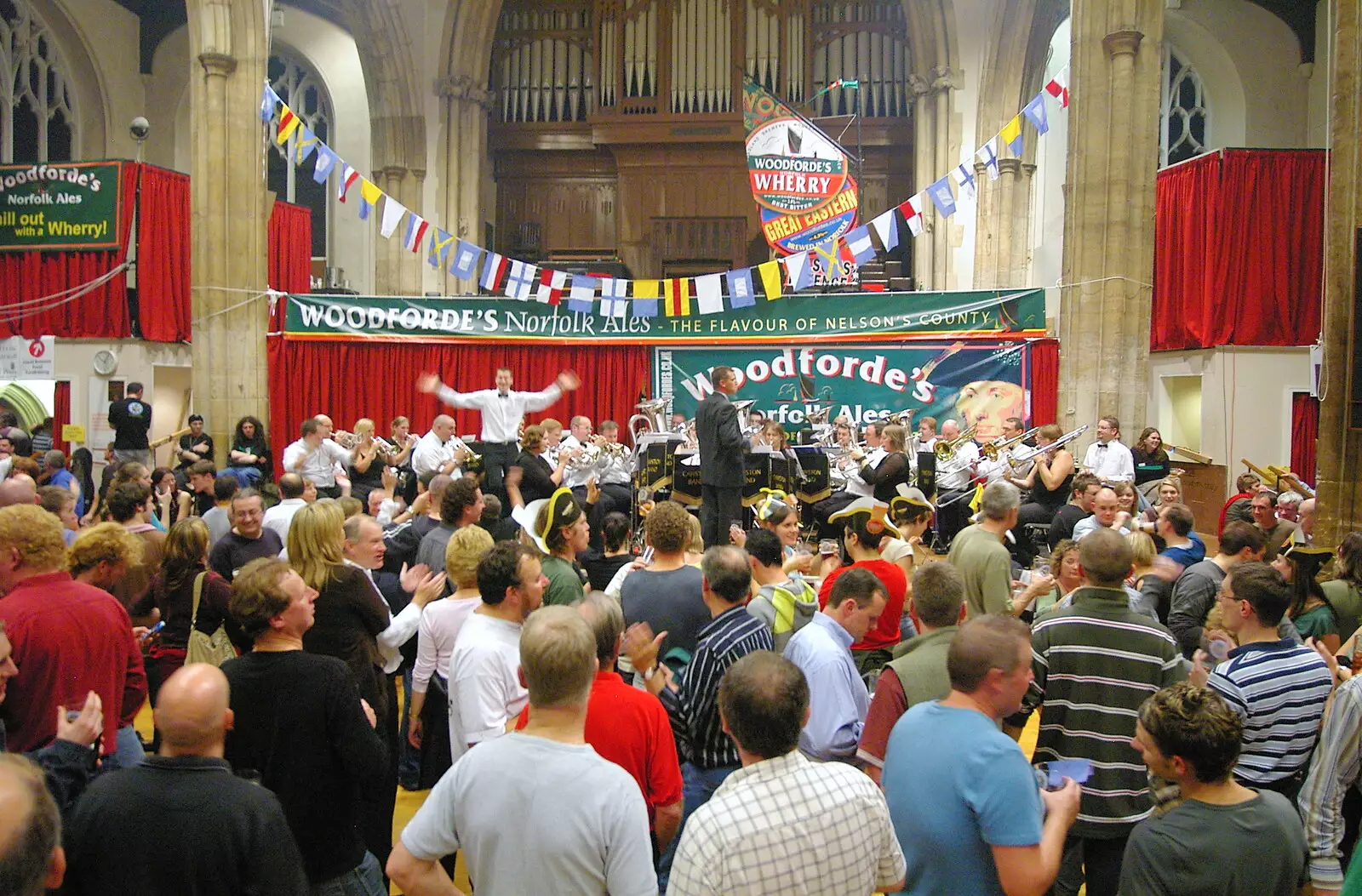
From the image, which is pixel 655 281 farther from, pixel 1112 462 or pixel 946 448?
pixel 1112 462

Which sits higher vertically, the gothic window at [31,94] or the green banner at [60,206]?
the gothic window at [31,94]

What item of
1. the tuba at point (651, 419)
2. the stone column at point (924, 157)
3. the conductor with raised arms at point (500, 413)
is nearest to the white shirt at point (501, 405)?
the conductor with raised arms at point (500, 413)

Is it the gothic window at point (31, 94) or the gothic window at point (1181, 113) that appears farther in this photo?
the gothic window at point (31, 94)

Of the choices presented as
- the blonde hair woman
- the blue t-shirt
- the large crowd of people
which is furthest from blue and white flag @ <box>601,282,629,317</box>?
the blue t-shirt

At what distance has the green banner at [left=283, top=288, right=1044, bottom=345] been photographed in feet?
38.3

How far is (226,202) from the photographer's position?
11.3 m

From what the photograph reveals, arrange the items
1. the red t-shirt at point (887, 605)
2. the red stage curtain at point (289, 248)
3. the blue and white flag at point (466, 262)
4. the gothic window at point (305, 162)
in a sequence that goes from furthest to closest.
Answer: the gothic window at point (305, 162) → the red stage curtain at point (289, 248) → the blue and white flag at point (466, 262) → the red t-shirt at point (887, 605)

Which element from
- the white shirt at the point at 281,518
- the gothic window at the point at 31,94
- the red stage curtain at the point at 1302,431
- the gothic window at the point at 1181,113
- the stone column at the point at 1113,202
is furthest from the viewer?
the gothic window at the point at 31,94

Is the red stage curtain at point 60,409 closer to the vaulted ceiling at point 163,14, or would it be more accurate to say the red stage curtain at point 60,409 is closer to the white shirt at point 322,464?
the vaulted ceiling at point 163,14

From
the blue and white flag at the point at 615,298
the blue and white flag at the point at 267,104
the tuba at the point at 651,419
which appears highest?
the blue and white flag at the point at 267,104

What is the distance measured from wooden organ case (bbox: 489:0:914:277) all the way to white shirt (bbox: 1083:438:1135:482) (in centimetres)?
936

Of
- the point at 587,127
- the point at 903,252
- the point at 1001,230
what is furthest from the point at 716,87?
the point at 1001,230

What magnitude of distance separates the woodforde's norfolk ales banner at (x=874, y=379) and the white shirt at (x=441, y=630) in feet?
28.0

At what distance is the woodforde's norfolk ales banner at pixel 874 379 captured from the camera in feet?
38.3
